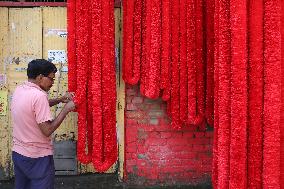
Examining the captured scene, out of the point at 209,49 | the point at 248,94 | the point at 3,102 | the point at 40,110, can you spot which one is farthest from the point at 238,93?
the point at 3,102

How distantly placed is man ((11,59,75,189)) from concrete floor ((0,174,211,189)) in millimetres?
1356

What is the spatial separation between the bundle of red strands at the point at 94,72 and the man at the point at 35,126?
67cm

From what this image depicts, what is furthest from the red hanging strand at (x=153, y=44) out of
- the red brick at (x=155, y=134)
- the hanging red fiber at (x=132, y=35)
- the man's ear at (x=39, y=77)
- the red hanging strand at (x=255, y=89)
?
the red hanging strand at (x=255, y=89)

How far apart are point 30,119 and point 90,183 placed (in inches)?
68.8

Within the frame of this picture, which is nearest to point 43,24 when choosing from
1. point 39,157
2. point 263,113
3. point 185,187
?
point 39,157

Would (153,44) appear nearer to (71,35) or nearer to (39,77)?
(71,35)

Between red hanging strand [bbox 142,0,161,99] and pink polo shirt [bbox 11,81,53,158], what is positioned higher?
red hanging strand [bbox 142,0,161,99]

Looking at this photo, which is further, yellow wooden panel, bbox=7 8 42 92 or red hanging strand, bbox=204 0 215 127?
yellow wooden panel, bbox=7 8 42 92

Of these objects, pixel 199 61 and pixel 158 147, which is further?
pixel 158 147

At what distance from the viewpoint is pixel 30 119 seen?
3383 mm

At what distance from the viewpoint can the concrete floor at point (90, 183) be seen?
482cm

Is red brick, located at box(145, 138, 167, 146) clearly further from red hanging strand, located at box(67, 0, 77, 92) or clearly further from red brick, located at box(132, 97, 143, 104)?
red hanging strand, located at box(67, 0, 77, 92)

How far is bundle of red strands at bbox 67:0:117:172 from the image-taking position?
413 cm

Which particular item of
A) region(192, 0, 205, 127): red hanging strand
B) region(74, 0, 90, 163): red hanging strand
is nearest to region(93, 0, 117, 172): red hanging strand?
region(74, 0, 90, 163): red hanging strand
